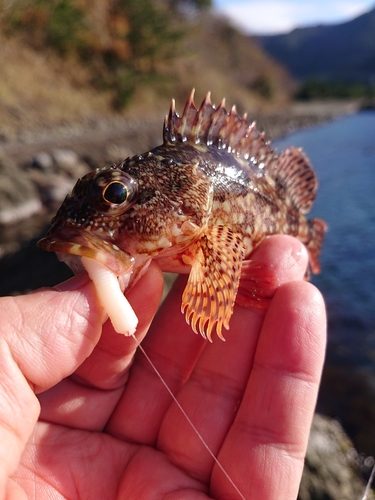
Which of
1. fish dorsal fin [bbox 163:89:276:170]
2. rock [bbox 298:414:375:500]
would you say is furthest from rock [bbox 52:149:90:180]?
rock [bbox 298:414:375:500]

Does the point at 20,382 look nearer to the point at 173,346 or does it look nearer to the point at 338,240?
Answer: the point at 173,346

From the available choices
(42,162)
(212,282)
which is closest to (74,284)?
(212,282)

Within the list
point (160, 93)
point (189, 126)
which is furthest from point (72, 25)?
point (189, 126)

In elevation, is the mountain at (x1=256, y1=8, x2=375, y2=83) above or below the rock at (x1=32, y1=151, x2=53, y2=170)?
above

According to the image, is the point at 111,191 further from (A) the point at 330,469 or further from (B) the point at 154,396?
(A) the point at 330,469

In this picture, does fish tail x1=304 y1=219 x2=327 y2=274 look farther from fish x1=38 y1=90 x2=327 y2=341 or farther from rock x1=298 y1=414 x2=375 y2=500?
rock x1=298 y1=414 x2=375 y2=500

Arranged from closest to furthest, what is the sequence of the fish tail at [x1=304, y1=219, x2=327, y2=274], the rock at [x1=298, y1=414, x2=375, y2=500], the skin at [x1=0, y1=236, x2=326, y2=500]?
the skin at [x1=0, y1=236, x2=326, y2=500] → the rock at [x1=298, y1=414, x2=375, y2=500] → the fish tail at [x1=304, y1=219, x2=327, y2=274]

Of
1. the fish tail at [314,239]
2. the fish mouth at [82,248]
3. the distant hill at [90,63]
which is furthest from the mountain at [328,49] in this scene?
the fish mouth at [82,248]

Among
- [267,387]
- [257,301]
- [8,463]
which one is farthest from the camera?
[257,301]
